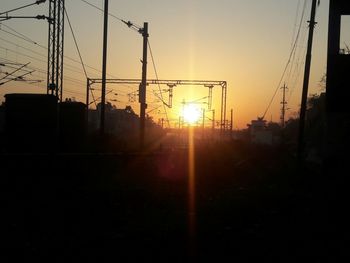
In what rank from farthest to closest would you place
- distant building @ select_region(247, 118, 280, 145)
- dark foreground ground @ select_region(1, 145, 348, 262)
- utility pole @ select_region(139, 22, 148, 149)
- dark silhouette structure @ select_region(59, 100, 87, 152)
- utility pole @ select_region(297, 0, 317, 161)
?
distant building @ select_region(247, 118, 280, 145) < utility pole @ select_region(139, 22, 148, 149) < utility pole @ select_region(297, 0, 317, 161) < dark silhouette structure @ select_region(59, 100, 87, 152) < dark foreground ground @ select_region(1, 145, 348, 262)

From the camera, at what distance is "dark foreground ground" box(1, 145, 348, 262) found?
9266 mm

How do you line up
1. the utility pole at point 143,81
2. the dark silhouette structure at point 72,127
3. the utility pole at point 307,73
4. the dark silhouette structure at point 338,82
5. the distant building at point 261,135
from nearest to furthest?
the dark silhouette structure at point 338,82, the dark silhouette structure at point 72,127, the utility pole at point 307,73, the utility pole at point 143,81, the distant building at point 261,135

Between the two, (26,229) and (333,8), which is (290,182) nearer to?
(333,8)

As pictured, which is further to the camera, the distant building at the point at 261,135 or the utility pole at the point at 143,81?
the distant building at the point at 261,135

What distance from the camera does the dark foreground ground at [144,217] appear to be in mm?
9266

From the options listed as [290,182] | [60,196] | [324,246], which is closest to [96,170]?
[60,196]

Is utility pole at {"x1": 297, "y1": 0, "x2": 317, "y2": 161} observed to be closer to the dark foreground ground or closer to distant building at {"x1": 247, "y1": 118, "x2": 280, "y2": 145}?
the dark foreground ground

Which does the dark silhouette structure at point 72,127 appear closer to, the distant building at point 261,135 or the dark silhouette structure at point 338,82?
the dark silhouette structure at point 338,82

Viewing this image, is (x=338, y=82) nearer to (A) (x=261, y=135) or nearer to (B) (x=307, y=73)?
(B) (x=307, y=73)

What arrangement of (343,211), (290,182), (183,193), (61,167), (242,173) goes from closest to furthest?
(343,211) < (183,193) < (61,167) < (290,182) < (242,173)

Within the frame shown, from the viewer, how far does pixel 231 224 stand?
39.9 feet

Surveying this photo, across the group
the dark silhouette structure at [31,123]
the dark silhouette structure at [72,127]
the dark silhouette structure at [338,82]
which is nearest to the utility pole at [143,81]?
the dark silhouette structure at [72,127]

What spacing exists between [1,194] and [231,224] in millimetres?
6496

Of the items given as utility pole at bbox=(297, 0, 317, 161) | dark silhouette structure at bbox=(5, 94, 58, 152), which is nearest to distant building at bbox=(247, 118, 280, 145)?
utility pole at bbox=(297, 0, 317, 161)
